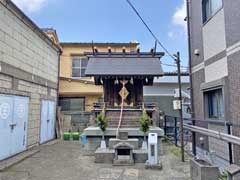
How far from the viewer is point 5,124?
603 cm

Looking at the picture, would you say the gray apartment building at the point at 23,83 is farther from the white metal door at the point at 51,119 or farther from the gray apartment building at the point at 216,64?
the gray apartment building at the point at 216,64

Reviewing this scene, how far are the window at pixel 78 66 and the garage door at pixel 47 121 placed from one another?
384cm

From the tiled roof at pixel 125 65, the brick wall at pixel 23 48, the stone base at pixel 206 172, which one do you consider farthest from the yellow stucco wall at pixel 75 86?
the stone base at pixel 206 172

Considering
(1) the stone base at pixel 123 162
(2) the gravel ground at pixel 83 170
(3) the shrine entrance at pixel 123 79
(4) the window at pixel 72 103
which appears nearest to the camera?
(2) the gravel ground at pixel 83 170

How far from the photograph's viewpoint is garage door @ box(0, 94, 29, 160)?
19.4ft

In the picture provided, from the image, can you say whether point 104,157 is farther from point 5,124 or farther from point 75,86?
point 75,86

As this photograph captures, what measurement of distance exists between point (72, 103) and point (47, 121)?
11.5 feet

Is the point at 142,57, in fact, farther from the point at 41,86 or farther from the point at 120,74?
the point at 41,86

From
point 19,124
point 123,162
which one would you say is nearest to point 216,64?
point 123,162

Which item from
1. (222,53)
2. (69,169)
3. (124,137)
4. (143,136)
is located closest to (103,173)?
(69,169)

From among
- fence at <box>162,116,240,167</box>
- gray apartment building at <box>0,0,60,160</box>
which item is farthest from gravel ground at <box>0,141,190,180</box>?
gray apartment building at <box>0,0,60,160</box>

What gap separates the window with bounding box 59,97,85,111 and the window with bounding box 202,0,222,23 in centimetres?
845

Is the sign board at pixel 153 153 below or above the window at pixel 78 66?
below

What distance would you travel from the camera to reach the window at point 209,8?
6967 millimetres
